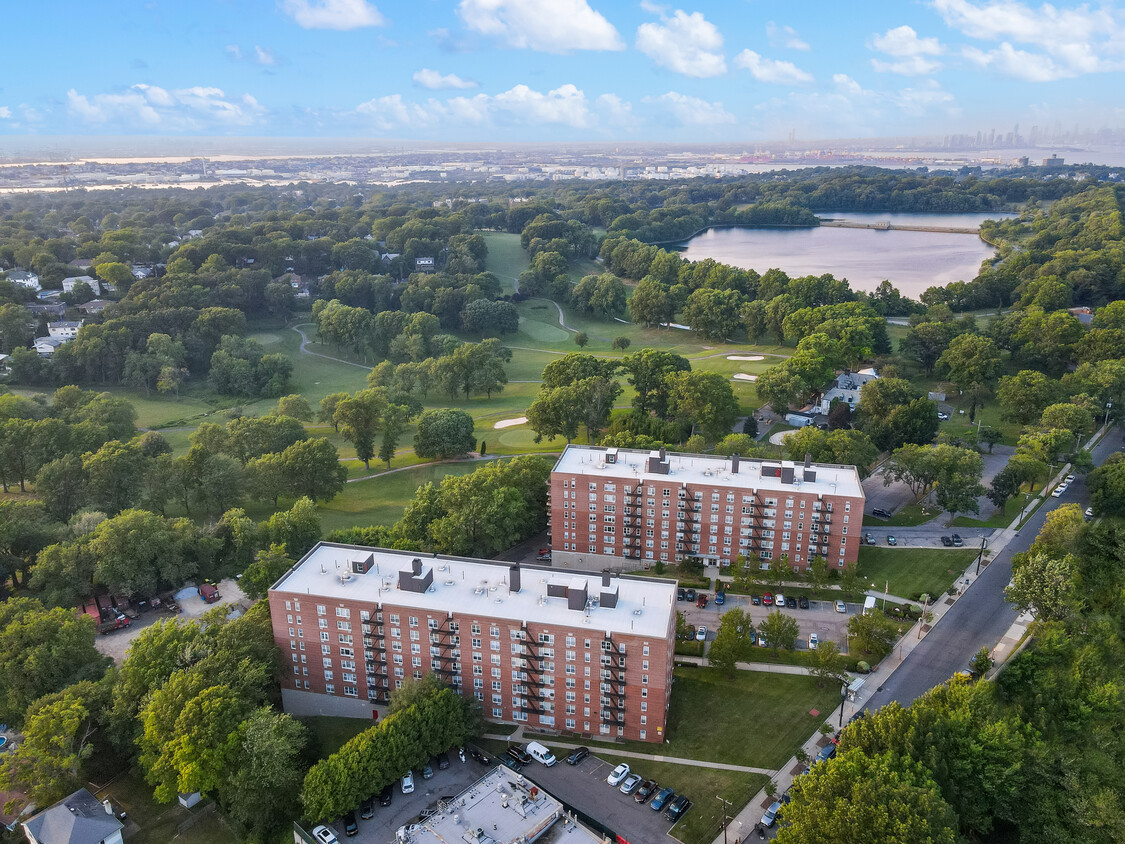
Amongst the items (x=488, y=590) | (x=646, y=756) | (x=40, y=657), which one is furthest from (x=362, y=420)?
(x=646, y=756)

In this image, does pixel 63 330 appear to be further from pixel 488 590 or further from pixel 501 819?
pixel 501 819

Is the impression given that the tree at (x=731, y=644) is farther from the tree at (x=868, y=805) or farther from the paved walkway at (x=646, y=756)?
the tree at (x=868, y=805)

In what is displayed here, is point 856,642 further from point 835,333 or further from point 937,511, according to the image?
point 835,333

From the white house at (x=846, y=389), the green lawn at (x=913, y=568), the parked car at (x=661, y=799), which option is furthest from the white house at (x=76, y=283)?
the parked car at (x=661, y=799)

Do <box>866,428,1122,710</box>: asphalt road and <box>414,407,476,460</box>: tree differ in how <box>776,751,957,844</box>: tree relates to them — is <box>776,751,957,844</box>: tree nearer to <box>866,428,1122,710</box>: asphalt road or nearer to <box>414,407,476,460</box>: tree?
<box>866,428,1122,710</box>: asphalt road

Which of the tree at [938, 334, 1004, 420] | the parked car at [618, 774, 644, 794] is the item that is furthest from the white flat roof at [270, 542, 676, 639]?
the tree at [938, 334, 1004, 420]
